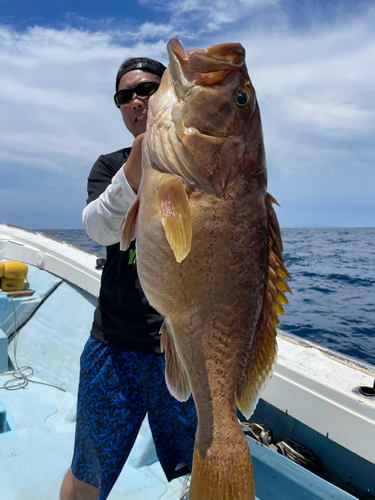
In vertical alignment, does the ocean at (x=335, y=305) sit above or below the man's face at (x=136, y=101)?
below

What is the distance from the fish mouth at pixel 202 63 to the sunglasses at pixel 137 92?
0.55m

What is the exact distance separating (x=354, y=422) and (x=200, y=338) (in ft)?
4.56

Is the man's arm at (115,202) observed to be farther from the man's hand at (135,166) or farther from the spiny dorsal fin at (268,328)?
the spiny dorsal fin at (268,328)

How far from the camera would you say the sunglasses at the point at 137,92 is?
6.29 feet

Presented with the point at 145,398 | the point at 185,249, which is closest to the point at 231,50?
the point at 185,249

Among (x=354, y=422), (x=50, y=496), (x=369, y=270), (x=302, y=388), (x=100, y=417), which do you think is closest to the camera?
(x=100, y=417)

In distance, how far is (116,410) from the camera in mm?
1904

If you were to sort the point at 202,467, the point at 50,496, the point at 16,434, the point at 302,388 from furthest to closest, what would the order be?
the point at 16,434
the point at 50,496
the point at 302,388
the point at 202,467

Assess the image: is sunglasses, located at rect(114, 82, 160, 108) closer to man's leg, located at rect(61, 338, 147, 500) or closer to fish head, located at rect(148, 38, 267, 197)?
fish head, located at rect(148, 38, 267, 197)

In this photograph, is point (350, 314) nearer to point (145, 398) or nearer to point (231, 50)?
point (145, 398)

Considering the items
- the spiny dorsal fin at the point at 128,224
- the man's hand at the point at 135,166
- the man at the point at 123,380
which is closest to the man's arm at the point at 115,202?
the man's hand at the point at 135,166

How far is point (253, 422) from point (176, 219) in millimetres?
2363

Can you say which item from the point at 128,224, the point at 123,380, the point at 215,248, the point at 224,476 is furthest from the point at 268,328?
the point at 123,380

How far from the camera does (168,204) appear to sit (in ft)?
4.08
